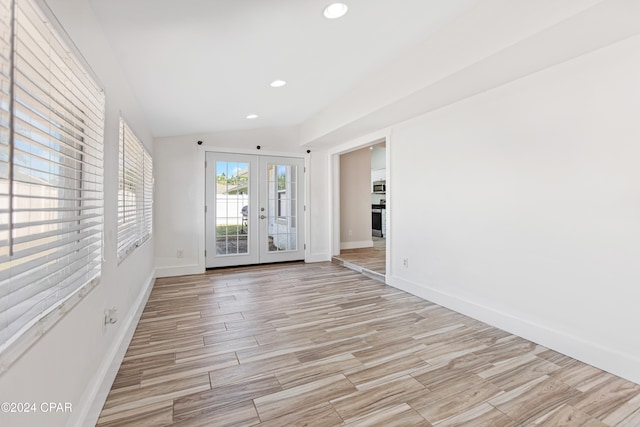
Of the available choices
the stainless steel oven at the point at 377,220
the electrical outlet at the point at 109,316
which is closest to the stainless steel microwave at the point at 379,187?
the stainless steel oven at the point at 377,220

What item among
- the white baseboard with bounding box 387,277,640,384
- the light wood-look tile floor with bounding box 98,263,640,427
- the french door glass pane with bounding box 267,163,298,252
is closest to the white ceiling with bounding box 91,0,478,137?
the french door glass pane with bounding box 267,163,298,252

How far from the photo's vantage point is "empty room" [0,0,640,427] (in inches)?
52.5

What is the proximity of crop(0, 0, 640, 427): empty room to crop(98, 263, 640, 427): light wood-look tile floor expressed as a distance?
2cm

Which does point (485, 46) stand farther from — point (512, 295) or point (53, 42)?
point (53, 42)

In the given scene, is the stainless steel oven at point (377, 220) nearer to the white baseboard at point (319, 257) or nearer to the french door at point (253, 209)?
the white baseboard at point (319, 257)

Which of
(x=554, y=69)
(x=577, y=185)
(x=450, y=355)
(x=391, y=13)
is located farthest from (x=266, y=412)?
(x=554, y=69)

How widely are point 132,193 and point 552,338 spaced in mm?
4011

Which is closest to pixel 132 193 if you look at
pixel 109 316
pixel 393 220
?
pixel 109 316

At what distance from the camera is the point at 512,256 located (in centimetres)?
274

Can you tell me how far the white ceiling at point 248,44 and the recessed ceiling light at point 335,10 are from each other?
0.05 meters

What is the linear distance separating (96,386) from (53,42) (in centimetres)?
182

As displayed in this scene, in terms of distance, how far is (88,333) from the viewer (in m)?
1.73

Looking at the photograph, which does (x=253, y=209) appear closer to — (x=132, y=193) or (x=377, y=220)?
(x=132, y=193)

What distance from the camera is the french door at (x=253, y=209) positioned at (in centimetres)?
529
